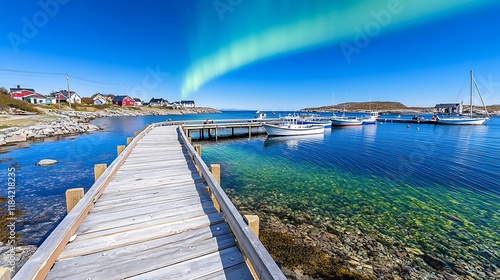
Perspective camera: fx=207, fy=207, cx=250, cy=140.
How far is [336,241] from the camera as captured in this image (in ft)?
21.2

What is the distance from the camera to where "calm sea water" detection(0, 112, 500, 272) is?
6.91m

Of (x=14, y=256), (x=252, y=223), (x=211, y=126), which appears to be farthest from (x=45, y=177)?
(x=211, y=126)

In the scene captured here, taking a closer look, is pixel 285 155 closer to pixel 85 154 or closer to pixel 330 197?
pixel 330 197

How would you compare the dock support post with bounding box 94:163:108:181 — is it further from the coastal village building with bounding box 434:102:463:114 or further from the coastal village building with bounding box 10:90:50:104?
the coastal village building with bounding box 434:102:463:114

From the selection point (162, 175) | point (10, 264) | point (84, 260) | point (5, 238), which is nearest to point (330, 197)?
point (162, 175)

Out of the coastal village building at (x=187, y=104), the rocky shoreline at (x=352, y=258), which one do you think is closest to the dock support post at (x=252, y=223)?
the rocky shoreline at (x=352, y=258)

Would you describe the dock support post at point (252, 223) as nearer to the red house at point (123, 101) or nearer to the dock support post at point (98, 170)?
the dock support post at point (98, 170)

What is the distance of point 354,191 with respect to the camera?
10508 mm

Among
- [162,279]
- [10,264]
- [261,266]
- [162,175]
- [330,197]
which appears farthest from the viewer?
[330,197]

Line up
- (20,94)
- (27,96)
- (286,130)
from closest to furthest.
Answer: (286,130)
(20,94)
(27,96)

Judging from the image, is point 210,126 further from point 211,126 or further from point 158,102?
point 158,102

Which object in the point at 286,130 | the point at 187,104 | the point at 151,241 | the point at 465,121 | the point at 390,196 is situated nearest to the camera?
the point at 151,241

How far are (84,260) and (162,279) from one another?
1.15 m

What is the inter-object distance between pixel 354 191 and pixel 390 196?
61.6 inches
